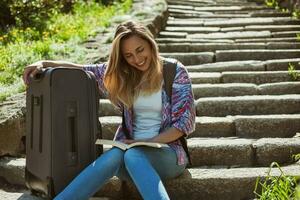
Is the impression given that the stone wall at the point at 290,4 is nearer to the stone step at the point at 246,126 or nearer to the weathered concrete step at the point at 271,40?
the weathered concrete step at the point at 271,40

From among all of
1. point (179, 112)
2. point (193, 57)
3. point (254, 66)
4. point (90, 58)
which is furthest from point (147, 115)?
point (193, 57)

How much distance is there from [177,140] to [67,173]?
25.1 inches

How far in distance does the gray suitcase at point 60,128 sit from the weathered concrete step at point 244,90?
1672 mm

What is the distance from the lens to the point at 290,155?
3.33m

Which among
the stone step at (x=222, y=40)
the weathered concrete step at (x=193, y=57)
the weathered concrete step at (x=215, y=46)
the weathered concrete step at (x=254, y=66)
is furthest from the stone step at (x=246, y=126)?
the stone step at (x=222, y=40)

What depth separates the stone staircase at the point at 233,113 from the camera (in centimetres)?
305

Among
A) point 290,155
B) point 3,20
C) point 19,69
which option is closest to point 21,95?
point 19,69

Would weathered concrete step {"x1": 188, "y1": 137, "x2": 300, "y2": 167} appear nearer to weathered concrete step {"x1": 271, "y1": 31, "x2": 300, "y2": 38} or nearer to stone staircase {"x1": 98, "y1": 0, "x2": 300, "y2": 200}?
stone staircase {"x1": 98, "y1": 0, "x2": 300, "y2": 200}

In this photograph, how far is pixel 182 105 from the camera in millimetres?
2895

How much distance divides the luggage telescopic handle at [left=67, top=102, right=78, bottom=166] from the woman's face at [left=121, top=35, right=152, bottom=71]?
41 centimetres

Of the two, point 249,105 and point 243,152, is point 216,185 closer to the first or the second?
point 243,152

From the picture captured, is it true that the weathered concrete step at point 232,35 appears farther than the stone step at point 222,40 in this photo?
Yes

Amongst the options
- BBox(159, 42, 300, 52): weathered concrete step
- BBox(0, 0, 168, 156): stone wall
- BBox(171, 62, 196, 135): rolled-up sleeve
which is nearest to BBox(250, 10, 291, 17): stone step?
BBox(0, 0, 168, 156): stone wall

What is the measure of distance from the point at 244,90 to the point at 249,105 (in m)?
0.42
